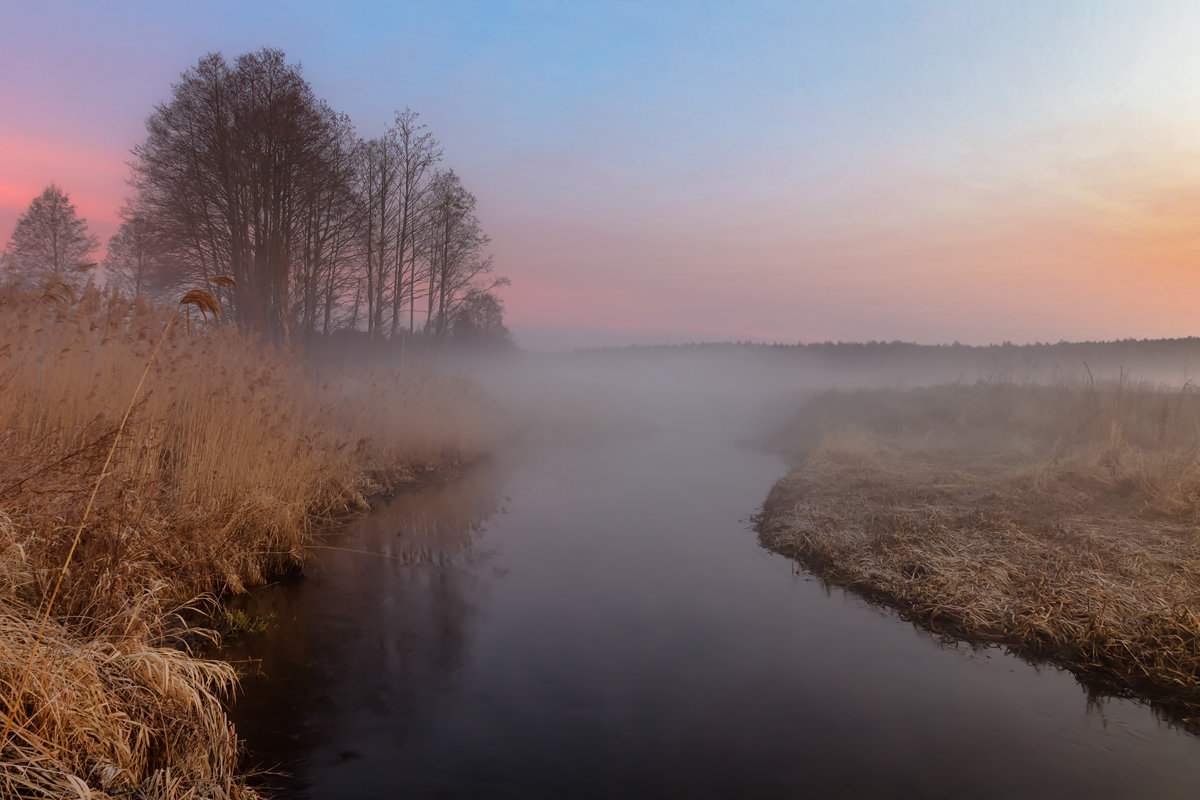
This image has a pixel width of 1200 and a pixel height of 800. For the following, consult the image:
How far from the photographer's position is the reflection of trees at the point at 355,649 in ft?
12.1

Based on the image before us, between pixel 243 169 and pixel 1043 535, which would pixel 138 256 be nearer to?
pixel 243 169

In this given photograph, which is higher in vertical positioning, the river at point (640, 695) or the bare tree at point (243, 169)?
the bare tree at point (243, 169)

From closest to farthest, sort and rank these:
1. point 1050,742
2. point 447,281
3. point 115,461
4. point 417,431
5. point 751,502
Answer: point 1050,742
point 115,461
point 751,502
point 417,431
point 447,281

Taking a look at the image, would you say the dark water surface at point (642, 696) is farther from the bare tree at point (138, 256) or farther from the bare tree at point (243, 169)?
the bare tree at point (138, 256)

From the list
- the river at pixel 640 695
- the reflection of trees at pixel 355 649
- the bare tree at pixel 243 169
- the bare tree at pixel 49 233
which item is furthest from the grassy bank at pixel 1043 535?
the bare tree at pixel 49 233

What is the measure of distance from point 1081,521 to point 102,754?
366 inches

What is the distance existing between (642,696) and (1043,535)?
17.9ft

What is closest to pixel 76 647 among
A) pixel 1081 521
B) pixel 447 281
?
pixel 1081 521

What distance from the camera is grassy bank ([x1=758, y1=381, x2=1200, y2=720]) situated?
479cm

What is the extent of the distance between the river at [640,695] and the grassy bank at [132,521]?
685 millimetres

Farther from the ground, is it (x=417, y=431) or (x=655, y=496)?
(x=417, y=431)

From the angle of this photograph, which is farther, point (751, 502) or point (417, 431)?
point (417, 431)

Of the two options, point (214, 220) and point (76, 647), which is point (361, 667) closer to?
point (76, 647)

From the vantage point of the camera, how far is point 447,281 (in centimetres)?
2339
